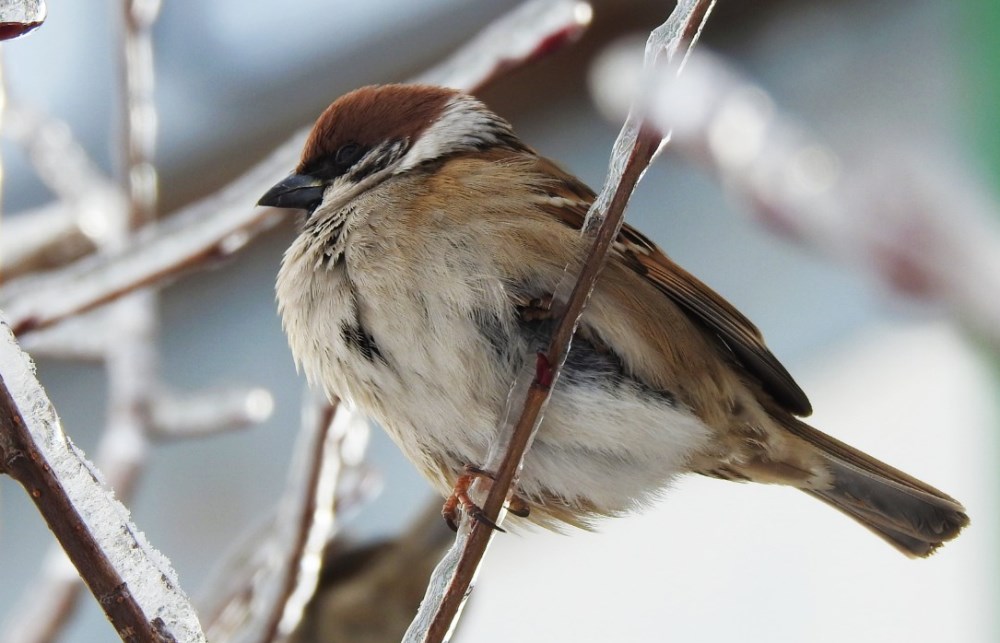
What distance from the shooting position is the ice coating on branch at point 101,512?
2.86 ft

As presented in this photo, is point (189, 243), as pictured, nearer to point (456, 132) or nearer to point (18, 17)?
point (456, 132)

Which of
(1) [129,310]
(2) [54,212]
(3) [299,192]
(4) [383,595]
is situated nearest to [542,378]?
(3) [299,192]

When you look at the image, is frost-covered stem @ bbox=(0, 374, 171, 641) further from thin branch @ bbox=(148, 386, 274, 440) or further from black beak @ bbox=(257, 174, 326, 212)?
thin branch @ bbox=(148, 386, 274, 440)

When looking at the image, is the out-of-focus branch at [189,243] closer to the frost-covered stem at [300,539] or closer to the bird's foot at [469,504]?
the frost-covered stem at [300,539]

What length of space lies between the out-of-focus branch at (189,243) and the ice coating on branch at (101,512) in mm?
679

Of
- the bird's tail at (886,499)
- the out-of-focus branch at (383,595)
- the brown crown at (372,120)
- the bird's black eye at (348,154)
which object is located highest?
the brown crown at (372,120)

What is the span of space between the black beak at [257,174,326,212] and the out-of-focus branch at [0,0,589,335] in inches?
6.0

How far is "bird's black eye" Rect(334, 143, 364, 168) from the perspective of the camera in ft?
6.14

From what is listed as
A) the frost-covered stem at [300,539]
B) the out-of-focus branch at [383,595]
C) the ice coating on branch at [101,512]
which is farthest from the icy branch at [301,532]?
the ice coating on branch at [101,512]

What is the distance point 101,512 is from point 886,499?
1.30 metres

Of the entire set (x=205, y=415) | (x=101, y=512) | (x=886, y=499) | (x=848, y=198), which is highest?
(x=848, y=198)

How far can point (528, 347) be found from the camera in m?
1.43

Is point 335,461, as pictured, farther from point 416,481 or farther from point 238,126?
point 238,126

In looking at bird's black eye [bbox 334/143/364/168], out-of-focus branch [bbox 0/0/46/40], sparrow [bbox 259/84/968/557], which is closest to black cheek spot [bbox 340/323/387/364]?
sparrow [bbox 259/84/968/557]
